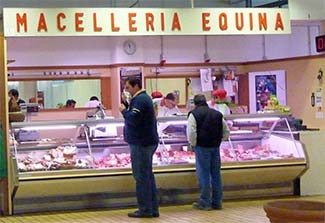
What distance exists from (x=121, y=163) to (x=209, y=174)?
3.94ft

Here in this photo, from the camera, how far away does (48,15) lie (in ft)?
27.0

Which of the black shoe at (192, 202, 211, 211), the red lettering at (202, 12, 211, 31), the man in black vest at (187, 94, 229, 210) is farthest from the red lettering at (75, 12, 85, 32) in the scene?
the black shoe at (192, 202, 211, 211)

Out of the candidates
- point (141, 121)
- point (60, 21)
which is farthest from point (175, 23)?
point (141, 121)

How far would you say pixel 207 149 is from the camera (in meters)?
8.09

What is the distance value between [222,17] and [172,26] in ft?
2.46

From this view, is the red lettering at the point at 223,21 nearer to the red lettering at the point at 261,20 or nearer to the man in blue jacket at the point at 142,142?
the red lettering at the point at 261,20

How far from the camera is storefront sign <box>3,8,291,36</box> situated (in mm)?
8172

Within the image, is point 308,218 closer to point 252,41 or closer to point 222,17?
point 222,17

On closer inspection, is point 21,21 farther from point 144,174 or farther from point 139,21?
point 144,174

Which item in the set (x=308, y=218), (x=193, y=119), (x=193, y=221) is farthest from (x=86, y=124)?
(x=308, y=218)

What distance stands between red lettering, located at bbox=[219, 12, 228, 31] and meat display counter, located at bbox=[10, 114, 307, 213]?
1.25 meters

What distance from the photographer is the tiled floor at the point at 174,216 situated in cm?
746

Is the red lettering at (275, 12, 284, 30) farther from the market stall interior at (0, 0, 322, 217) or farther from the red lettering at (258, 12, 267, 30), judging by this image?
the red lettering at (258, 12, 267, 30)

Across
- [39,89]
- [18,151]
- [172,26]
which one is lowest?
[18,151]
